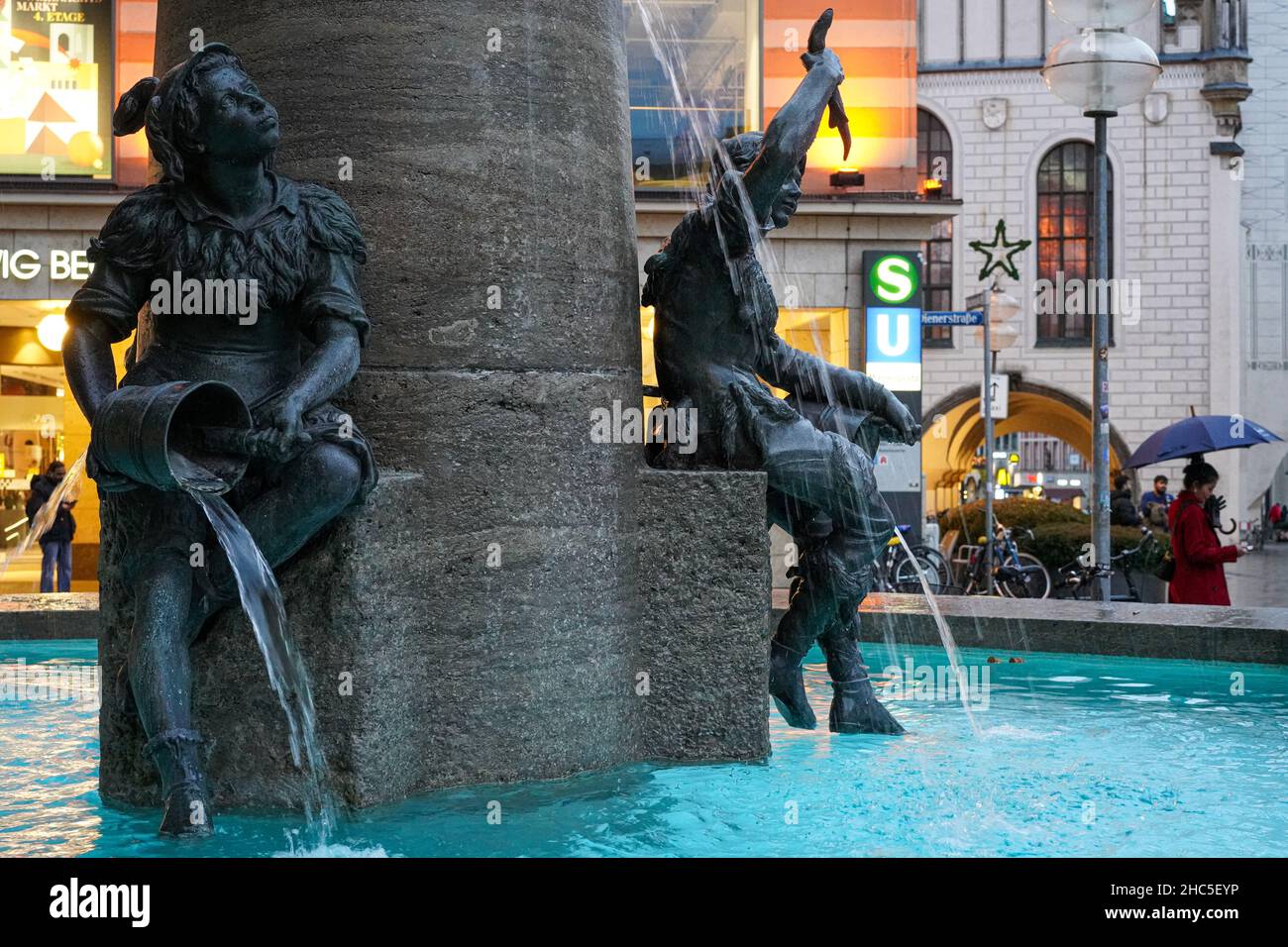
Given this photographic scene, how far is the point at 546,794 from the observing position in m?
5.01

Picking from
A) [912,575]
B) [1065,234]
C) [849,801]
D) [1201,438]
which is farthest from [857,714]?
[1065,234]

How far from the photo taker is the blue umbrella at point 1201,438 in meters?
15.2

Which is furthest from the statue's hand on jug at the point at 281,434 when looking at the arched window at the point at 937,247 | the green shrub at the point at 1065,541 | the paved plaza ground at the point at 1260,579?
the arched window at the point at 937,247

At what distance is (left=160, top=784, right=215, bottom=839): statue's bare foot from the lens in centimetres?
436

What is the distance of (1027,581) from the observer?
1819cm

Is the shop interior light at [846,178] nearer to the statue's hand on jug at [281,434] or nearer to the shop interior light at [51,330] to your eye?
the shop interior light at [51,330]

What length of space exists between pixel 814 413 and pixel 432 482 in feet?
5.65

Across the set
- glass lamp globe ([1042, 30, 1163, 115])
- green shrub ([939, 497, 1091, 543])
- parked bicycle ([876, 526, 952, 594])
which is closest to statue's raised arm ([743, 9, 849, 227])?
glass lamp globe ([1042, 30, 1163, 115])

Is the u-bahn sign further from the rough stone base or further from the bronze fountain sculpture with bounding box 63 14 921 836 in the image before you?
the bronze fountain sculpture with bounding box 63 14 921 836

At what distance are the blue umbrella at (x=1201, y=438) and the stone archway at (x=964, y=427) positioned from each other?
2627 centimetres

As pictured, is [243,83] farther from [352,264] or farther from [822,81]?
[822,81]

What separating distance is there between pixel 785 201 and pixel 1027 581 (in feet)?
43.5

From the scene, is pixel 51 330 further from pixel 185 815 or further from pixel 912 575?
pixel 185 815

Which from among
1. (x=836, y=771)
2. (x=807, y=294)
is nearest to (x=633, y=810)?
(x=836, y=771)
